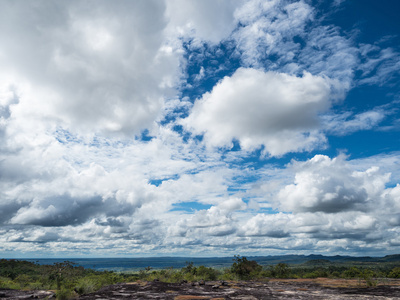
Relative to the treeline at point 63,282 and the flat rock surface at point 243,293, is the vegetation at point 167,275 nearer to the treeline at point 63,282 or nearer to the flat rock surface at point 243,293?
the treeline at point 63,282

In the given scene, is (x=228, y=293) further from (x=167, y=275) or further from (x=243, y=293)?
Answer: (x=167, y=275)

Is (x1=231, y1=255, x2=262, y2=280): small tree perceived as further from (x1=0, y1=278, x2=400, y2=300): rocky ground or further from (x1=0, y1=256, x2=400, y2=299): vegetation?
(x1=0, y1=278, x2=400, y2=300): rocky ground

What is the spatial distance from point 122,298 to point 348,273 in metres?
49.9

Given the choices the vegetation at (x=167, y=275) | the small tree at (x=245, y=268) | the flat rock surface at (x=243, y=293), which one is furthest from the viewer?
the small tree at (x=245, y=268)

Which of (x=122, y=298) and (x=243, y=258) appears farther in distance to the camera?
(x=243, y=258)

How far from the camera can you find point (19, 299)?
23.4 m

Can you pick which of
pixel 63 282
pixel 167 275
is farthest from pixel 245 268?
pixel 63 282

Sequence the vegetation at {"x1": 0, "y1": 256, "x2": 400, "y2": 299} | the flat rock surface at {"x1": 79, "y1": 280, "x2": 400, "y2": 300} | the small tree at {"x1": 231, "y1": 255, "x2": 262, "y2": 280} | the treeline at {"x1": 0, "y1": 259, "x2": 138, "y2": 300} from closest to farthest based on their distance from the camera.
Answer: the flat rock surface at {"x1": 79, "y1": 280, "x2": 400, "y2": 300}, the treeline at {"x1": 0, "y1": 259, "x2": 138, "y2": 300}, the vegetation at {"x1": 0, "y1": 256, "x2": 400, "y2": 299}, the small tree at {"x1": 231, "y1": 255, "x2": 262, "y2": 280}

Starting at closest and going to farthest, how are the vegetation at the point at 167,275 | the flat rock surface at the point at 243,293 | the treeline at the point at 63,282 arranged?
1. the flat rock surface at the point at 243,293
2. the treeline at the point at 63,282
3. the vegetation at the point at 167,275

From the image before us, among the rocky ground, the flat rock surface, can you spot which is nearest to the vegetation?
the rocky ground

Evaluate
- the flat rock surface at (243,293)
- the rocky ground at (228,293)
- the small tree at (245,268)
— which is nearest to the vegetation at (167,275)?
the small tree at (245,268)

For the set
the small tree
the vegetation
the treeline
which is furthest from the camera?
the small tree

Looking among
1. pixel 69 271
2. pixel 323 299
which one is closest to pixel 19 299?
pixel 69 271

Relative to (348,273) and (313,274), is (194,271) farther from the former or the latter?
(348,273)
